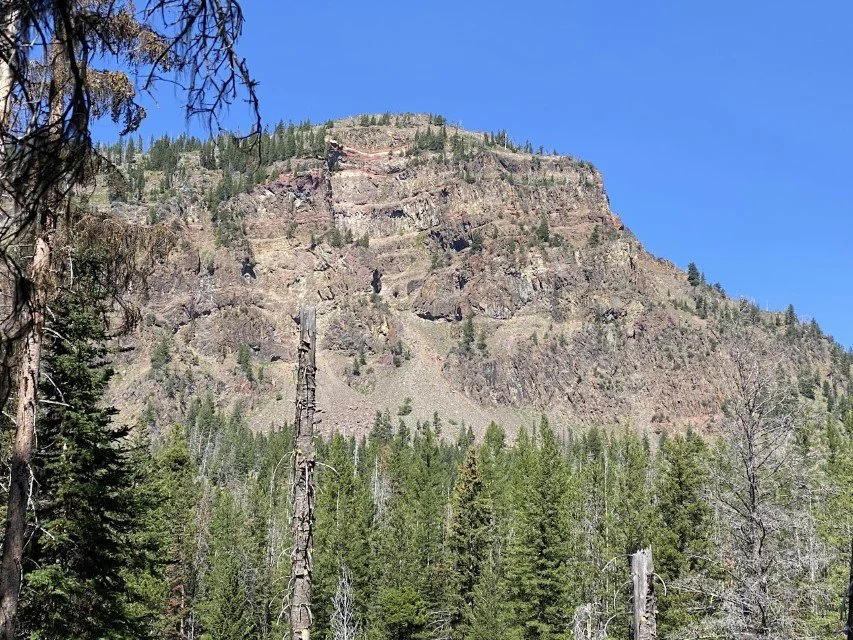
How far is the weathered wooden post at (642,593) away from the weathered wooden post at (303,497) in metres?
5.05

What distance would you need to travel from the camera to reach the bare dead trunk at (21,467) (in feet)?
25.4

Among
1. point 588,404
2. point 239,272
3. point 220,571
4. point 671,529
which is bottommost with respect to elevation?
point 220,571

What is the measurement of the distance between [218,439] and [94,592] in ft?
375

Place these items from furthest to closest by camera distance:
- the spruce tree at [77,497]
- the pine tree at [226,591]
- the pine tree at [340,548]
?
the pine tree at [340,548], the pine tree at [226,591], the spruce tree at [77,497]

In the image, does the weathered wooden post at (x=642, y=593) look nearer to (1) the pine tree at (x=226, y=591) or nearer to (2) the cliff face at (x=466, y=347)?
(1) the pine tree at (x=226, y=591)

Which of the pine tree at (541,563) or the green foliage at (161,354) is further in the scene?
the green foliage at (161,354)

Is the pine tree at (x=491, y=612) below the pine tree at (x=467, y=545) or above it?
below

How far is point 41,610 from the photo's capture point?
10.8 m

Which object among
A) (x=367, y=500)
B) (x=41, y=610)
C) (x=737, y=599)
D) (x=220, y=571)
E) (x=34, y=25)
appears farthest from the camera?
(x=367, y=500)

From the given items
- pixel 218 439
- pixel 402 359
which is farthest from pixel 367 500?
pixel 402 359

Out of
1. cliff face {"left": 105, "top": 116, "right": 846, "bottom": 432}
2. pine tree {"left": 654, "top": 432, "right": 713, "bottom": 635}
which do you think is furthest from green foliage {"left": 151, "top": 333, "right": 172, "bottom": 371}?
pine tree {"left": 654, "top": 432, "right": 713, "bottom": 635}

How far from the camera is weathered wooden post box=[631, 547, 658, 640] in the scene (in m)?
10.4

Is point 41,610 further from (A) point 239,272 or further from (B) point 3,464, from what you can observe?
(A) point 239,272

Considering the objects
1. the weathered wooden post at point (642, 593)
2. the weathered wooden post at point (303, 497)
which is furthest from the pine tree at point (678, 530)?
the weathered wooden post at point (303, 497)
